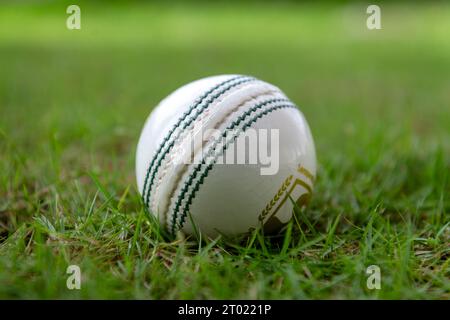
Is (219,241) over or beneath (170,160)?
beneath
